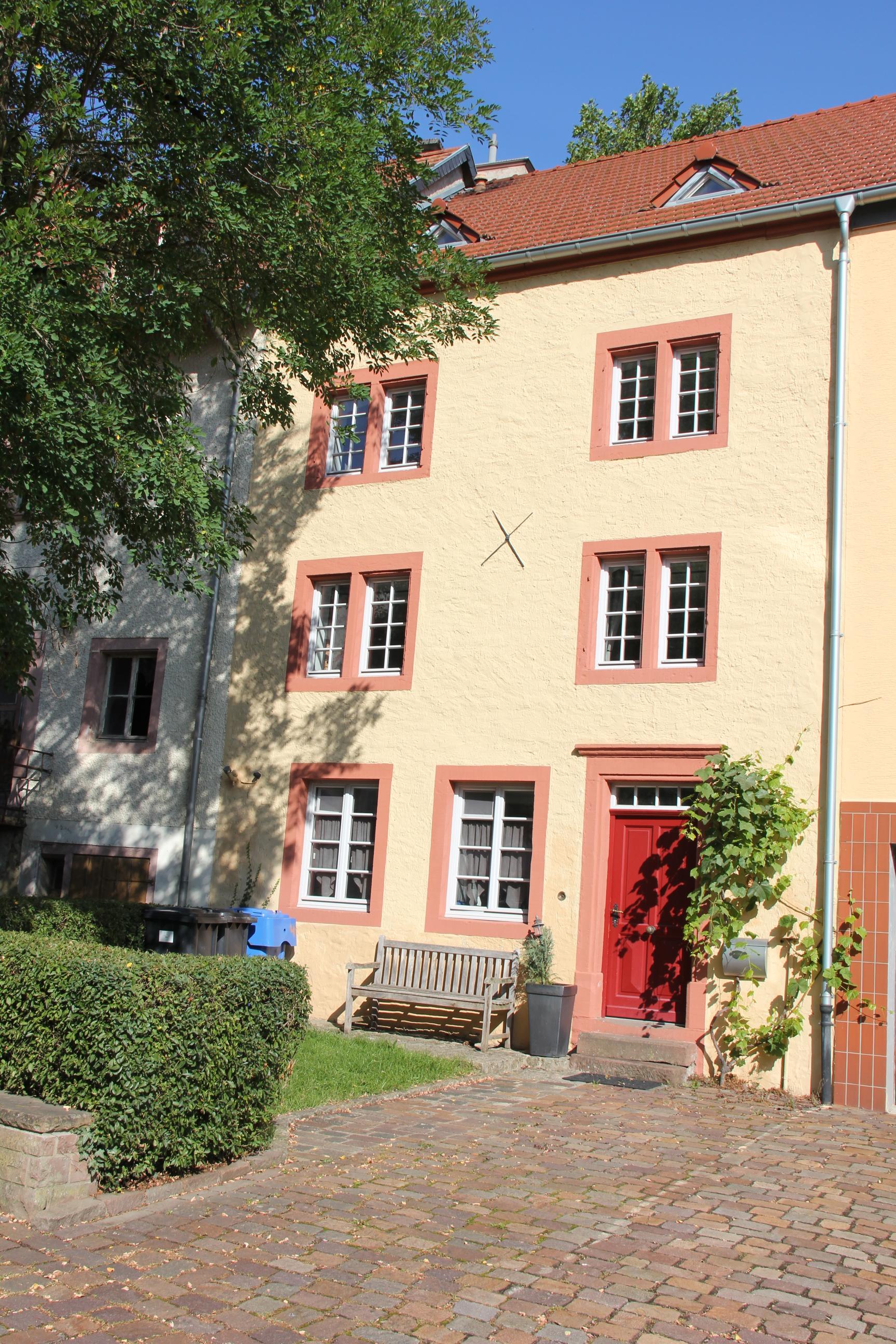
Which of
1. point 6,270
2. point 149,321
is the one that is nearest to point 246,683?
point 149,321

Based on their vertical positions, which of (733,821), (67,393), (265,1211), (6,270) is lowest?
(265,1211)

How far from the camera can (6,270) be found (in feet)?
26.2

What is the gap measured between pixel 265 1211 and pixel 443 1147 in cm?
188

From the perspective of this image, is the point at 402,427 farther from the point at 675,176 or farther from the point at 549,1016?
the point at 549,1016

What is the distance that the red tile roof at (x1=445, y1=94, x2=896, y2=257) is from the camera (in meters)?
13.2

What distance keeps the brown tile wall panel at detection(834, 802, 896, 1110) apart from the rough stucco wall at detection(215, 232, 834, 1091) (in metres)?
0.34

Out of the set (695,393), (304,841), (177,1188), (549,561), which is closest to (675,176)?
(695,393)

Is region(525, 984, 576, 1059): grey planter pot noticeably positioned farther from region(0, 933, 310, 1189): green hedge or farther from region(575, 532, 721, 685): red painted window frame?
region(0, 933, 310, 1189): green hedge

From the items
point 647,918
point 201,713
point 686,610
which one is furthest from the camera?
point 201,713

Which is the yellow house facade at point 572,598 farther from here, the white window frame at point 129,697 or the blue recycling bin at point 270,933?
the white window frame at point 129,697

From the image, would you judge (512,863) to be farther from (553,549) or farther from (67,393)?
(67,393)

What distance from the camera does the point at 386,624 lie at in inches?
558

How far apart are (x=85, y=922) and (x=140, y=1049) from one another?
6921 mm

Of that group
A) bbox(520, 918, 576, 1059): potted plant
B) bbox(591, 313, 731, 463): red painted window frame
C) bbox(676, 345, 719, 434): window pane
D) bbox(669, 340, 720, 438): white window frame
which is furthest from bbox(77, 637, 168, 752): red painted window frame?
bbox(676, 345, 719, 434): window pane
